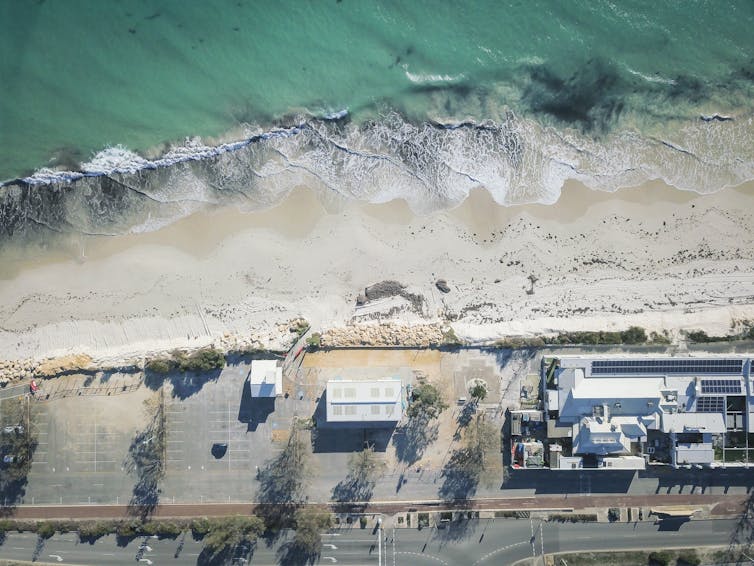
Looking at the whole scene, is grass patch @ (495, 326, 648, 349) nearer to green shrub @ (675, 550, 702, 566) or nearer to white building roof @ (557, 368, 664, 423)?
white building roof @ (557, 368, 664, 423)

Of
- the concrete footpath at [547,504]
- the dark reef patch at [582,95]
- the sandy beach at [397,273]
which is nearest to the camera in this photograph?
the concrete footpath at [547,504]

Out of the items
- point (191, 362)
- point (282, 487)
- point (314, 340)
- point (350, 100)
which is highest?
point (350, 100)

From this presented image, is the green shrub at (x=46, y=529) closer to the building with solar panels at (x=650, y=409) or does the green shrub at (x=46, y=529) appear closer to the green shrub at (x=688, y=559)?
the building with solar panels at (x=650, y=409)

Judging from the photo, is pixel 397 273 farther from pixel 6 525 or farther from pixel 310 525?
pixel 6 525

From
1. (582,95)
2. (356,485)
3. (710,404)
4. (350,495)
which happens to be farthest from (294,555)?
(582,95)

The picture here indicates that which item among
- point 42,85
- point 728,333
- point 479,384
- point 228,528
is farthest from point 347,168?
point 728,333

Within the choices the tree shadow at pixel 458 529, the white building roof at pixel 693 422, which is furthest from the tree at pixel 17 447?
the white building roof at pixel 693 422

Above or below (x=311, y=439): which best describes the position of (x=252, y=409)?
above

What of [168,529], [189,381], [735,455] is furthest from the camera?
[189,381]
